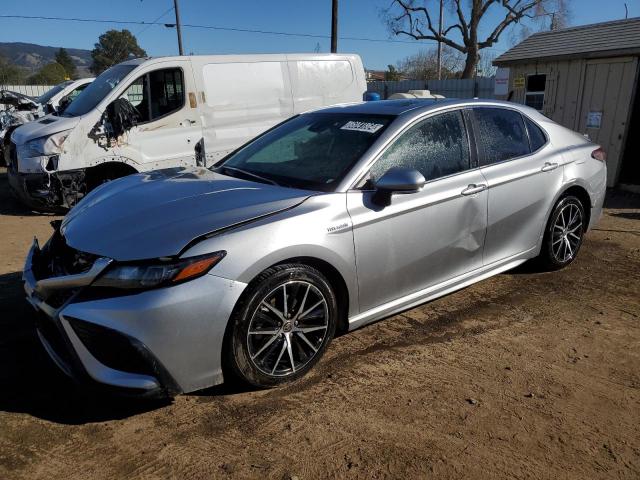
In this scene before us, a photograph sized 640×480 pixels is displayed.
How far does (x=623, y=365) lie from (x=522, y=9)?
4188 cm

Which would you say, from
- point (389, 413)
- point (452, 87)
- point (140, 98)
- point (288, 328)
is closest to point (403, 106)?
point (288, 328)

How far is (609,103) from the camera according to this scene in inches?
353

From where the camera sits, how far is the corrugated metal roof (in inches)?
344

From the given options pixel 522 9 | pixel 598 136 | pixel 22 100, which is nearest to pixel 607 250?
pixel 598 136

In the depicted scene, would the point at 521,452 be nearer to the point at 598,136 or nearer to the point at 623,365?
the point at 623,365

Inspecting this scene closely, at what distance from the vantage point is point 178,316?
2.51 meters

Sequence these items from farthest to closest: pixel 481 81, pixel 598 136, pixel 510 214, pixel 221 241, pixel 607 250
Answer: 1. pixel 481 81
2. pixel 598 136
3. pixel 607 250
4. pixel 510 214
5. pixel 221 241

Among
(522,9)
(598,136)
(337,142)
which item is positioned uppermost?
(522,9)

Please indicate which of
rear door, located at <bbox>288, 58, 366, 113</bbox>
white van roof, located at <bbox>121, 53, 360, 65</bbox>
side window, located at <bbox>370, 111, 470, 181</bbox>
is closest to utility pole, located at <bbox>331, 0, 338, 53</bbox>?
white van roof, located at <bbox>121, 53, 360, 65</bbox>

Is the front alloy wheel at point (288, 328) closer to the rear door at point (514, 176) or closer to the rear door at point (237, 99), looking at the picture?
the rear door at point (514, 176)

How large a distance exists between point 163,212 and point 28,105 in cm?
1277

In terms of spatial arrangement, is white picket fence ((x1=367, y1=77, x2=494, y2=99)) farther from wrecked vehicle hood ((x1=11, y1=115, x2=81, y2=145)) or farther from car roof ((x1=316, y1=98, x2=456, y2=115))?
car roof ((x1=316, y1=98, x2=456, y2=115))

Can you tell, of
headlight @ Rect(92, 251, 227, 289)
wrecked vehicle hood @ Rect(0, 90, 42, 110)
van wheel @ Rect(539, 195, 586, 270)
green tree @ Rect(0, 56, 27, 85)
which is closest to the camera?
headlight @ Rect(92, 251, 227, 289)

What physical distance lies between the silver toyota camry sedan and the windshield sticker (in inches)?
0.6
